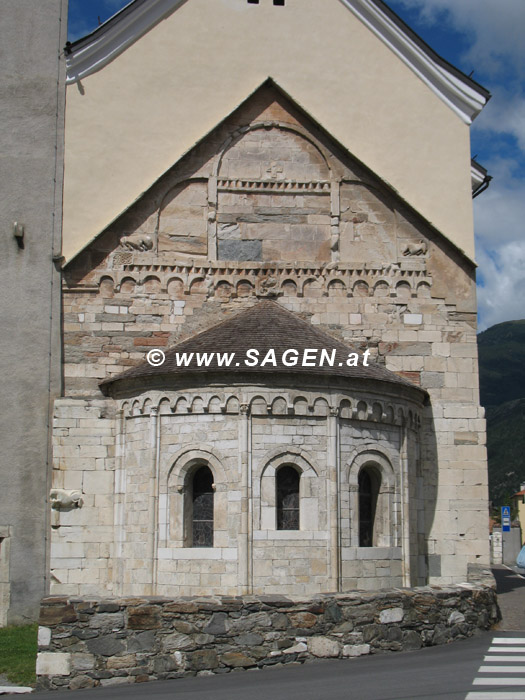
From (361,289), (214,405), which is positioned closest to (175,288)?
(214,405)

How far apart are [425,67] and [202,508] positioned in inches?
426

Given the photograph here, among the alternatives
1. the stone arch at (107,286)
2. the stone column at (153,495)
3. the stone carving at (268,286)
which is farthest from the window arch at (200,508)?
the stone arch at (107,286)

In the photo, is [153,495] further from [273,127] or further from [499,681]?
[273,127]

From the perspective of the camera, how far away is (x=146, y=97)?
18844 mm

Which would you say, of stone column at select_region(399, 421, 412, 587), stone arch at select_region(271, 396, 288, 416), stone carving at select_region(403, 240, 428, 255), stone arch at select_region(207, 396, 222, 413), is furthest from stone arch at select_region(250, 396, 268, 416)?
stone carving at select_region(403, 240, 428, 255)

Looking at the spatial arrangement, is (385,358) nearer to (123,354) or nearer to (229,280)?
(229,280)

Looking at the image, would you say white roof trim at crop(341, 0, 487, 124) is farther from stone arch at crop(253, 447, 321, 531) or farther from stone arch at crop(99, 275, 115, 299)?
stone arch at crop(253, 447, 321, 531)

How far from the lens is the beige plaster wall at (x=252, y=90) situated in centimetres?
1847

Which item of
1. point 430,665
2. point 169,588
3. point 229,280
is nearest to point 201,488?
point 169,588

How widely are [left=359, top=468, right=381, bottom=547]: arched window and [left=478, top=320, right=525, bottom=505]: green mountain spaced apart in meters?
63.9

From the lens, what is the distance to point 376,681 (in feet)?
32.7

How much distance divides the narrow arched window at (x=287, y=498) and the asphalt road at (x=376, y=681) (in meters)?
3.97

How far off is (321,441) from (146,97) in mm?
8423

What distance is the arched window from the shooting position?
52.5ft
